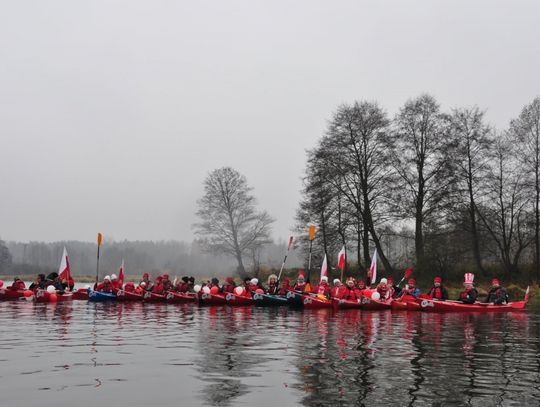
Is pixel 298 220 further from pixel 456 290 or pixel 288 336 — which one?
Result: pixel 288 336

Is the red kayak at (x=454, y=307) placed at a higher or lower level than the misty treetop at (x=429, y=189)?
lower

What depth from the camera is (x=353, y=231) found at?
4422cm

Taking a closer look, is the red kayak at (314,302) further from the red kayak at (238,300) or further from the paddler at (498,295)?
the paddler at (498,295)

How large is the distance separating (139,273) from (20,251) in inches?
3646

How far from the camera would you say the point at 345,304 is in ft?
92.8

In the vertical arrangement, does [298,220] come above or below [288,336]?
above

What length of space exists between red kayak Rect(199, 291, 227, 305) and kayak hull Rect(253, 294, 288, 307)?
2.04 meters

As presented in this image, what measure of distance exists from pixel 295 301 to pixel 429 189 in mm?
16939

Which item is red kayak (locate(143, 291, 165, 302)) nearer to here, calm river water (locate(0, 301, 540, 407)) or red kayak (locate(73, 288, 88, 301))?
red kayak (locate(73, 288, 88, 301))

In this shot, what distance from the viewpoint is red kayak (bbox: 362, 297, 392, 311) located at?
28375 millimetres

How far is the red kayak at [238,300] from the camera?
101ft

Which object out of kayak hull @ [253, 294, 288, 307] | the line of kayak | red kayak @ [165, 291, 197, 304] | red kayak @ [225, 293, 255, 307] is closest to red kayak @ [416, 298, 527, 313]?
the line of kayak

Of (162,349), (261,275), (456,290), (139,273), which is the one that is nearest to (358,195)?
(456,290)

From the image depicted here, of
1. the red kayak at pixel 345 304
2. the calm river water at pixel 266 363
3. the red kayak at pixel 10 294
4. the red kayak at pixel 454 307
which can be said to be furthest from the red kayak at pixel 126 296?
the red kayak at pixel 454 307
